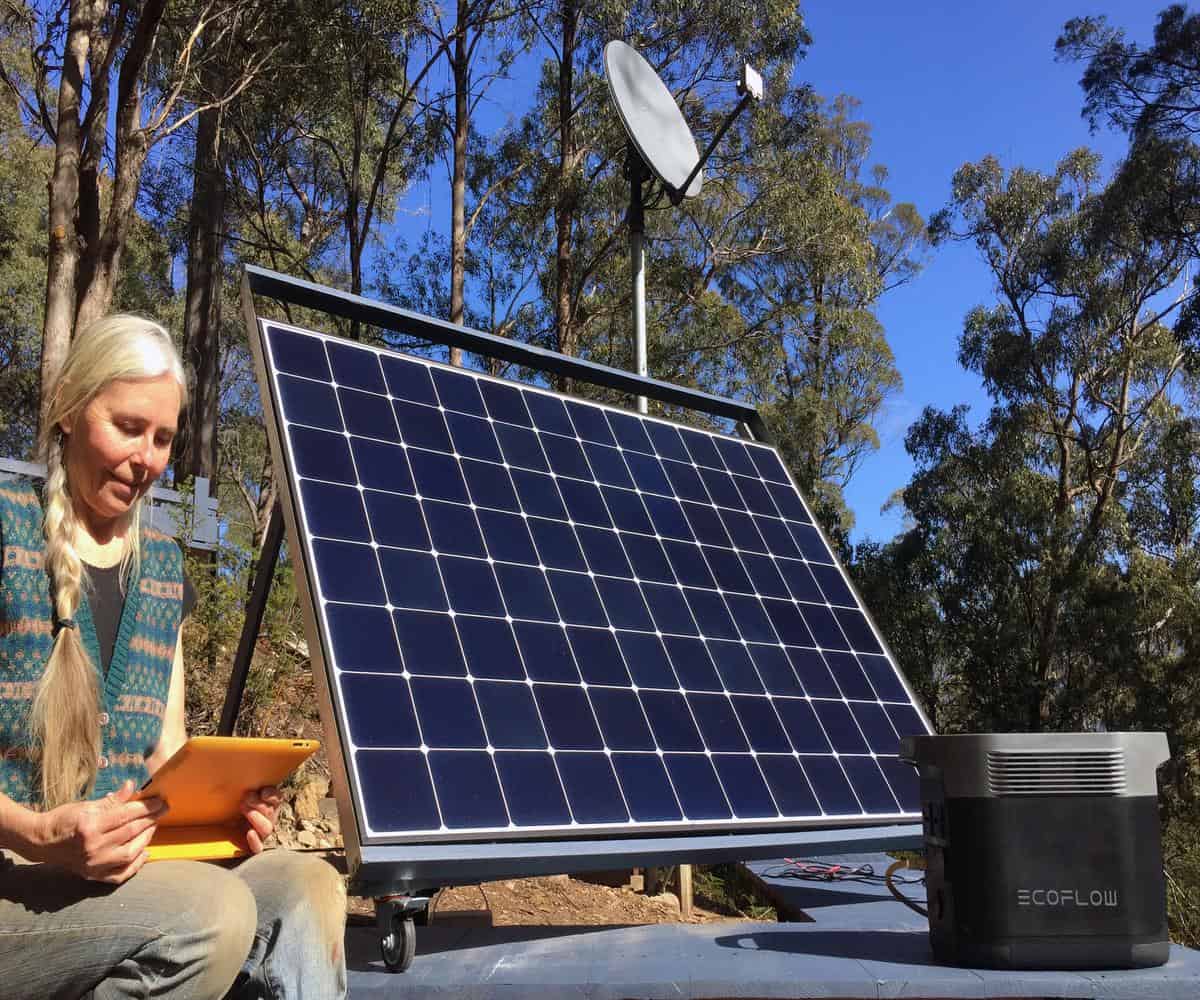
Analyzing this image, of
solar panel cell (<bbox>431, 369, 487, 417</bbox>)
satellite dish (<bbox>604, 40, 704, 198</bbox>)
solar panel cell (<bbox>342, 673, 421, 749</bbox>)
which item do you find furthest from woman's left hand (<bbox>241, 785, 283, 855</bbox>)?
satellite dish (<bbox>604, 40, 704, 198</bbox>)

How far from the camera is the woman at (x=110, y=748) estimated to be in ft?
6.19

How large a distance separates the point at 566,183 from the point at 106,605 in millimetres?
20801

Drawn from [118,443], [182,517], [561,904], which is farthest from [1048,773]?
[182,517]

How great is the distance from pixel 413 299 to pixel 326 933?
22681 mm

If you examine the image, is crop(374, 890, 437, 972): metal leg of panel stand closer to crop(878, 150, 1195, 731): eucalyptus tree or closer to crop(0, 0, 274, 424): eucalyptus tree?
crop(0, 0, 274, 424): eucalyptus tree

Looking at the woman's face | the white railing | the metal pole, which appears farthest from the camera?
the white railing

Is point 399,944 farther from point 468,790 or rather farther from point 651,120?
point 651,120

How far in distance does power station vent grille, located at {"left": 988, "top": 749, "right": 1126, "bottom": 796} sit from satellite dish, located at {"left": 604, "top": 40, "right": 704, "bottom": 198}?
19.1 ft

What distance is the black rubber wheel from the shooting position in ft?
10.9

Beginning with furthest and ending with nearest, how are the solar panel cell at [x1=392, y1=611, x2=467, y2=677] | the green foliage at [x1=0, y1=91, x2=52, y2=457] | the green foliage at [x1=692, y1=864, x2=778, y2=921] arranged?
the green foliage at [x1=0, y1=91, x2=52, y2=457]
the green foliage at [x1=692, y1=864, x2=778, y2=921]
the solar panel cell at [x1=392, y1=611, x2=467, y2=677]

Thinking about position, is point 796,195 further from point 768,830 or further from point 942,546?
point 768,830

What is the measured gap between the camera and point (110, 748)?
7.43 feet

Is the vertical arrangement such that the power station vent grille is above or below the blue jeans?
above

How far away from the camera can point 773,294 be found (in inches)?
1113
